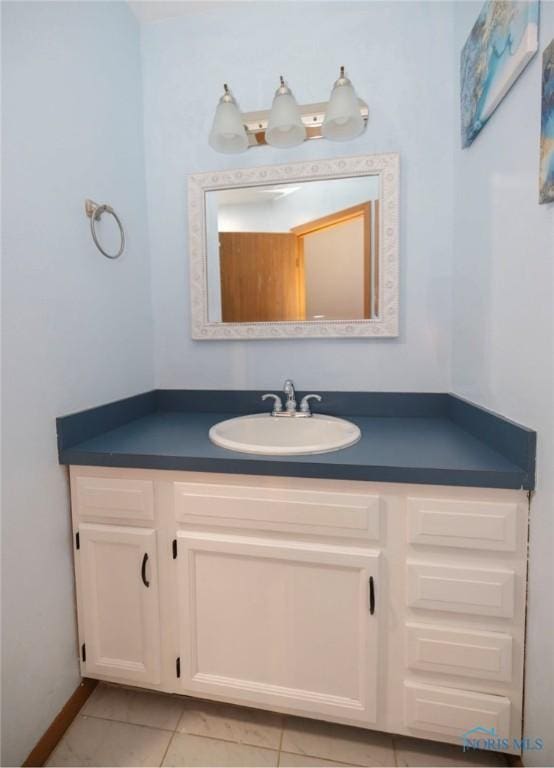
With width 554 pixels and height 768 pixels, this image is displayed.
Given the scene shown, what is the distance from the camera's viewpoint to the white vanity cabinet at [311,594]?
910 mm

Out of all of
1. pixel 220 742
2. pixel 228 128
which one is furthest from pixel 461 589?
pixel 228 128

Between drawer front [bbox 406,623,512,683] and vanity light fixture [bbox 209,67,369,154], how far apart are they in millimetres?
1512

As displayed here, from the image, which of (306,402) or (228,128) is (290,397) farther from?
(228,128)

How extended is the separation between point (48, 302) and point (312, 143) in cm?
107

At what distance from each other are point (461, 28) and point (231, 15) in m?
0.83

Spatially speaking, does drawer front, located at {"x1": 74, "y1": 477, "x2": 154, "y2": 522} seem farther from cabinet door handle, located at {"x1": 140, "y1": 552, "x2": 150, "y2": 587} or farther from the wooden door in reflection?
the wooden door in reflection

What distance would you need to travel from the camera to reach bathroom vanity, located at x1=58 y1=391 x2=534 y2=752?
0.91 metres

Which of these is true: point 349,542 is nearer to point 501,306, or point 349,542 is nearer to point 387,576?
point 387,576

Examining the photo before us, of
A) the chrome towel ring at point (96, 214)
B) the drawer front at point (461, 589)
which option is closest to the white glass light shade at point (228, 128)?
the chrome towel ring at point (96, 214)

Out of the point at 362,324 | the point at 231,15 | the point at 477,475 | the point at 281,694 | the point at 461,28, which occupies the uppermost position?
Answer: the point at 231,15

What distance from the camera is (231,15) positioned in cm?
144

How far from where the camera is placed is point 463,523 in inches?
35.3

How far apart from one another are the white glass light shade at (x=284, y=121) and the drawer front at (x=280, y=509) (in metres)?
1.17

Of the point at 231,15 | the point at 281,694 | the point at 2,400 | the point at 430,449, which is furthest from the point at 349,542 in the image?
the point at 231,15
